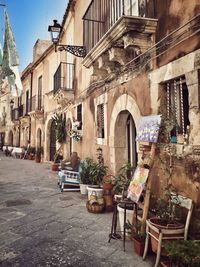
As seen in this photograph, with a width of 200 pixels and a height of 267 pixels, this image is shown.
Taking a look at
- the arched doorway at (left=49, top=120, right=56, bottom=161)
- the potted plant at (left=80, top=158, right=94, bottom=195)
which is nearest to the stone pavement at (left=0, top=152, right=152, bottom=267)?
the potted plant at (left=80, top=158, right=94, bottom=195)

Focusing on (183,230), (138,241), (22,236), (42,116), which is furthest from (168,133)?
(42,116)

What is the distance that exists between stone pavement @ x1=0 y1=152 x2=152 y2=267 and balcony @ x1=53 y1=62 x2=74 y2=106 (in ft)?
16.5

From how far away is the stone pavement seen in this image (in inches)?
125

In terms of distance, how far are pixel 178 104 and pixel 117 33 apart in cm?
170

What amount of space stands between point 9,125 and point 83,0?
21.3 m

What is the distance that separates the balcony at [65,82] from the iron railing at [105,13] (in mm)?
3168

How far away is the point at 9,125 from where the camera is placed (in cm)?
2770

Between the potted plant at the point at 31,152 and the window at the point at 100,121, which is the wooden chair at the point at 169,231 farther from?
the potted plant at the point at 31,152

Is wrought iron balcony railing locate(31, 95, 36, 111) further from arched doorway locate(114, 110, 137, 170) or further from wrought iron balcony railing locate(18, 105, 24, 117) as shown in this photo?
arched doorway locate(114, 110, 137, 170)

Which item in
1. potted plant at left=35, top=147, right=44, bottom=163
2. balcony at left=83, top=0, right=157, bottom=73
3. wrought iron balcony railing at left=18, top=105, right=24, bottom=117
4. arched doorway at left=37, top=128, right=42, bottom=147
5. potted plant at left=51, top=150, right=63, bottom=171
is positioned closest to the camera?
balcony at left=83, top=0, right=157, bottom=73

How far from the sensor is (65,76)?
11438 mm

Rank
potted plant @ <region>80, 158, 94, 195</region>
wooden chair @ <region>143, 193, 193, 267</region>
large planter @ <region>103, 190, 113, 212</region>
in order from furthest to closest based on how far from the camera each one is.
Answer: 1. potted plant @ <region>80, 158, 94, 195</region>
2. large planter @ <region>103, 190, 113, 212</region>
3. wooden chair @ <region>143, 193, 193, 267</region>

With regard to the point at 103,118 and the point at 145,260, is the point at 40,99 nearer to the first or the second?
the point at 103,118

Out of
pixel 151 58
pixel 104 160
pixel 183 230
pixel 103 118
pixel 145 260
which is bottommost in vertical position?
pixel 145 260
